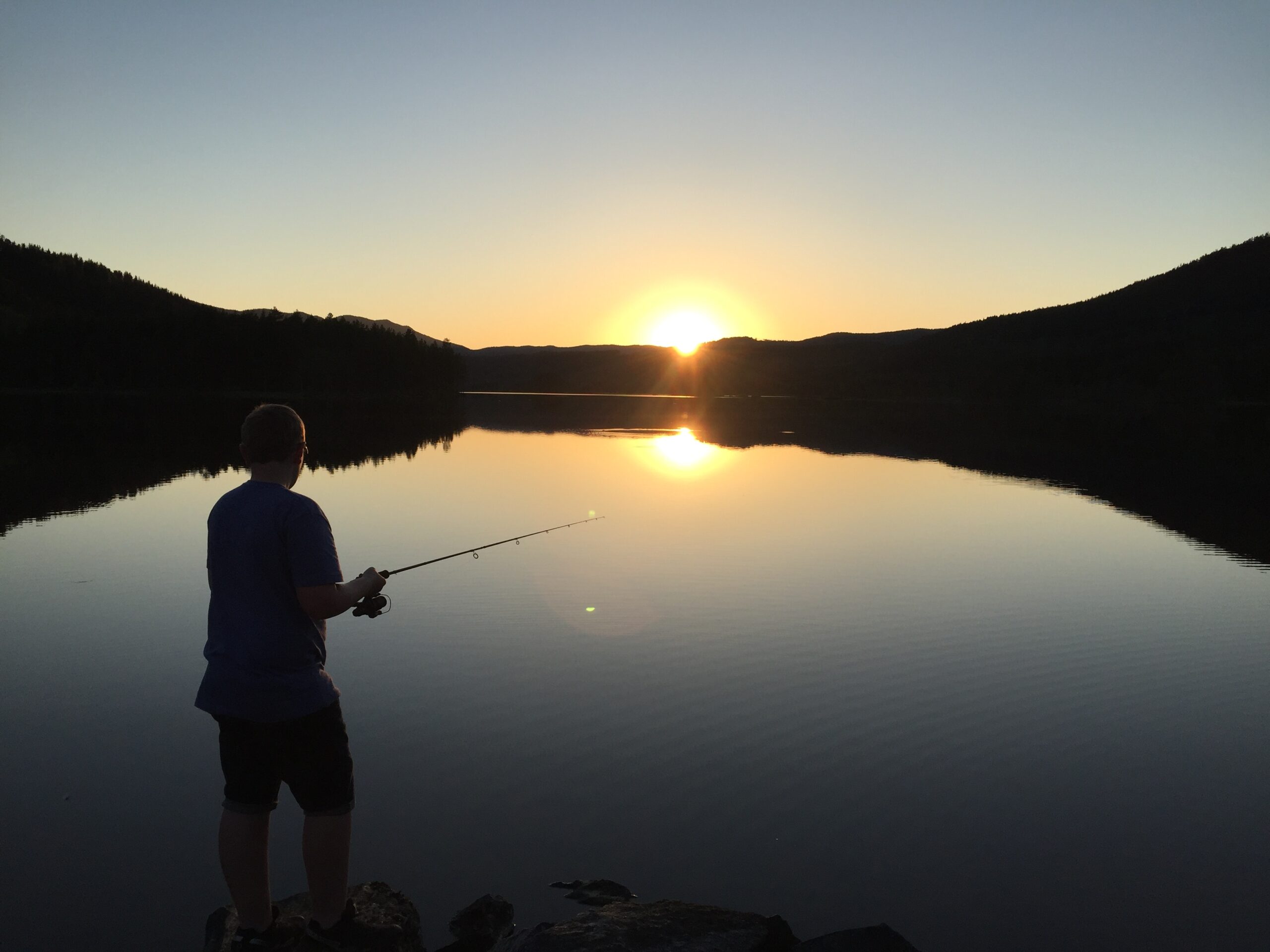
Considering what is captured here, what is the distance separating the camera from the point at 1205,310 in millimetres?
142000

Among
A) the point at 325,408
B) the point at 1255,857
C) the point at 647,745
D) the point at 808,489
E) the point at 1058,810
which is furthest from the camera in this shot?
the point at 325,408

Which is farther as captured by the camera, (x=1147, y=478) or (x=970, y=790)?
(x=1147, y=478)

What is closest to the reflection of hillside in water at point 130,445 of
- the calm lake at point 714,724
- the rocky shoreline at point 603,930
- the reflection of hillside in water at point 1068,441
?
the calm lake at point 714,724

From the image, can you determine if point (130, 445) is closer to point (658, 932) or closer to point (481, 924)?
point (481, 924)

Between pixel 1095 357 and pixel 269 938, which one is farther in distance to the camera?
pixel 1095 357

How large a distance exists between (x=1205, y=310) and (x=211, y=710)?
167780 mm

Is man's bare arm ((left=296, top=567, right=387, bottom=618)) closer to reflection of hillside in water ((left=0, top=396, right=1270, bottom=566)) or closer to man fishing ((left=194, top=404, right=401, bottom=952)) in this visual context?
man fishing ((left=194, top=404, right=401, bottom=952))

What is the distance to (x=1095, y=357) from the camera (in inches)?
5103

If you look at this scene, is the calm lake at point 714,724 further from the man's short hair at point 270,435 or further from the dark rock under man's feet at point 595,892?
the man's short hair at point 270,435

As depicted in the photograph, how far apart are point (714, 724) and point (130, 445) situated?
30571mm

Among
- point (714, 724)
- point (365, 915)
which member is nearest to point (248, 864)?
point (365, 915)

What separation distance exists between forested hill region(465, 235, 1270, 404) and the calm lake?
370ft

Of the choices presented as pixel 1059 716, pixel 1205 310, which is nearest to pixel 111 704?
pixel 1059 716

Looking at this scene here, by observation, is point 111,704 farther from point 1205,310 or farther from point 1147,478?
point 1205,310
